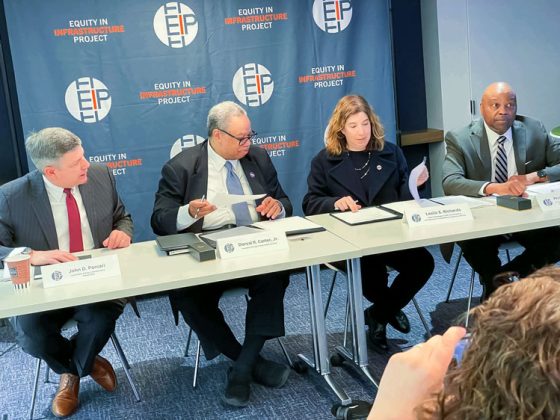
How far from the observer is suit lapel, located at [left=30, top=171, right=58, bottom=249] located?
305 centimetres

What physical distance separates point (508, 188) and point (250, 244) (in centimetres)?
140

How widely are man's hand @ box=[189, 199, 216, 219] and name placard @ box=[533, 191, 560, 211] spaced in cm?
147

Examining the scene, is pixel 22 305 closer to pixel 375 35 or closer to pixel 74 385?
pixel 74 385

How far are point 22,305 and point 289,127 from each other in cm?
281

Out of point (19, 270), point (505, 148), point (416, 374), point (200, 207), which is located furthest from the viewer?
point (505, 148)

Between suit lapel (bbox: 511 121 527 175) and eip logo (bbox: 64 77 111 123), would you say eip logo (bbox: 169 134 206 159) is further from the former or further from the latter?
suit lapel (bbox: 511 121 527 175)

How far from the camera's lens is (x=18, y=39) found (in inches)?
168

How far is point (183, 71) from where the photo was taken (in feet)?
15.0

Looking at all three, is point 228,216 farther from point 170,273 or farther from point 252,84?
point 252,84

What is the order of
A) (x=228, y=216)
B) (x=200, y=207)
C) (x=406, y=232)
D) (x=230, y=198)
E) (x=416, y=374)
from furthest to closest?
(x=228, y=216) < (x=200, y=207) < (x=230, y=198) < (x=406, y=232) < (x=416, y=374)

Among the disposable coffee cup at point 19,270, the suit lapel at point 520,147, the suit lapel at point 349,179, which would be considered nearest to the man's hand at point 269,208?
the suit lapel at point 349,179

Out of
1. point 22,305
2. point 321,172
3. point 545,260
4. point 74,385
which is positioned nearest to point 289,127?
point 321,172

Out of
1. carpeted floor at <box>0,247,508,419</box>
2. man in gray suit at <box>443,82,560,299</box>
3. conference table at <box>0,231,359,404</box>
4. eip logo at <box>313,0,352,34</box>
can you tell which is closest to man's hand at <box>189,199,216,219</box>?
conference table at <box>0,231,359,404</box>

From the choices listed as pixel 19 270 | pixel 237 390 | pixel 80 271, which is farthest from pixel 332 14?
pixel 19 270
